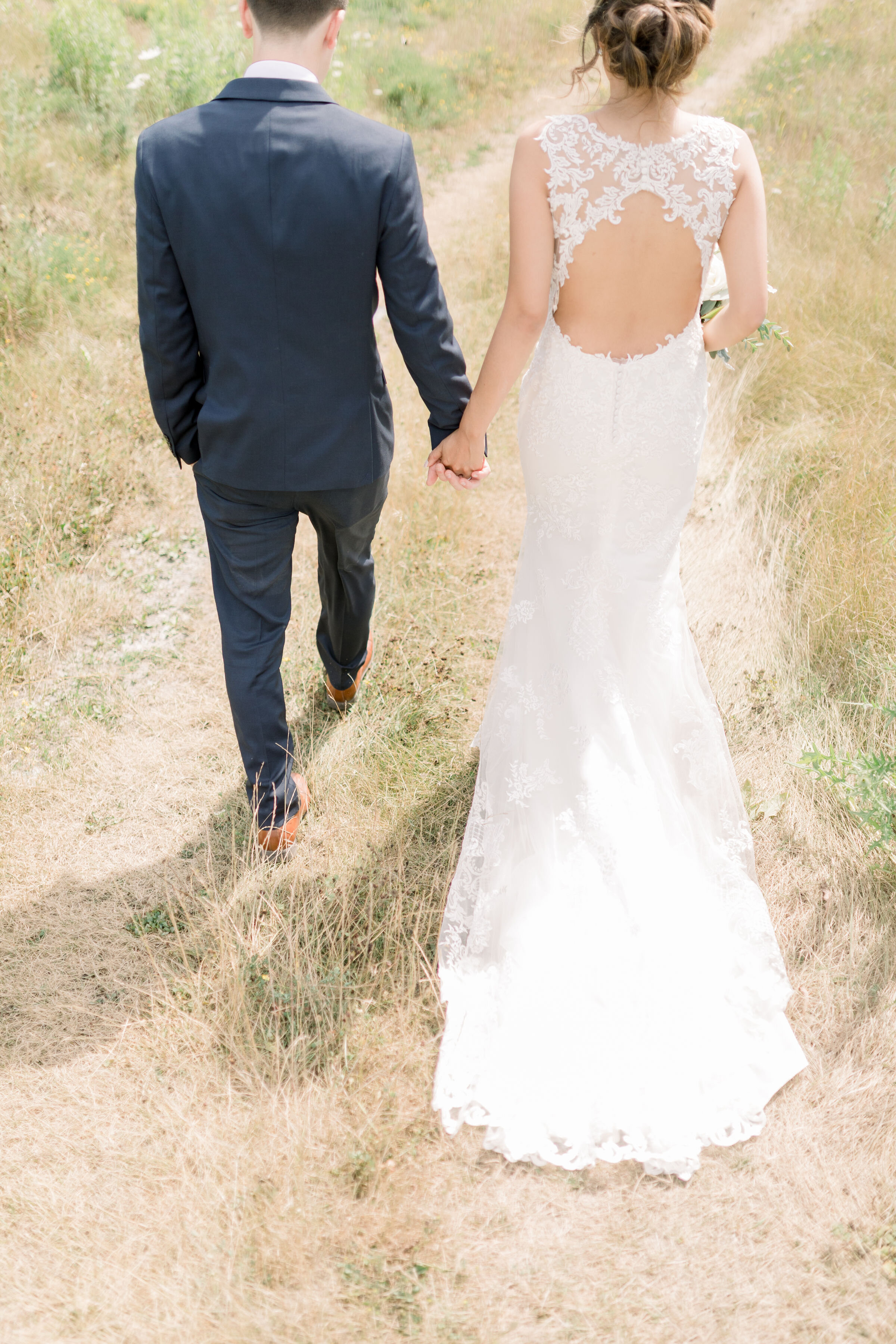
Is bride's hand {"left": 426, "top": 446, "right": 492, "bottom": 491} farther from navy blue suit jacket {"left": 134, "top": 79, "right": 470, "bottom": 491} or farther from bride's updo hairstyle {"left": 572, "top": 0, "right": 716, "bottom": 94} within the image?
bride's updo hairstyle {"left": 572, "top": 0, "right": 716, "bottom": 94}

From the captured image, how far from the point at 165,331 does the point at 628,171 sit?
3.90 feet

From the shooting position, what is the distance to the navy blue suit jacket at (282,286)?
2.10 metres

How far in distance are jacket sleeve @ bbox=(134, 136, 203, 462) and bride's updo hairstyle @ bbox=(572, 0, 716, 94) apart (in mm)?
1030

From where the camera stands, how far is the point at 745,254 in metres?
2.30

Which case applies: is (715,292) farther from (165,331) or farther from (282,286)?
(165,331)

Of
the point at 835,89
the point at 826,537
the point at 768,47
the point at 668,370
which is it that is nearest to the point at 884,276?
the point at 826,537

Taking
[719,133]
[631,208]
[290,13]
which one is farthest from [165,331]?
[719,133]

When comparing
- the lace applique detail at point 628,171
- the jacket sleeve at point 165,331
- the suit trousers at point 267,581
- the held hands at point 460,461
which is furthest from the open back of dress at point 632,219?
the jacket sleeve at point 165,331

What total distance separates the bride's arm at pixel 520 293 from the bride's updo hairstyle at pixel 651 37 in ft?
0.77

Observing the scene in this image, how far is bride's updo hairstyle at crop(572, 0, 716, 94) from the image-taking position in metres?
1.96

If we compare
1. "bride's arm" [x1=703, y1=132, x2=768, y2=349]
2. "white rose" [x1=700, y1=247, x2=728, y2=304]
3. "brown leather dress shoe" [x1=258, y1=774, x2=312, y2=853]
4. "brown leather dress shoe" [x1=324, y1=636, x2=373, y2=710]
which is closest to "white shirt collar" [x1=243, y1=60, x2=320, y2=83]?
"bride's arm" [x1=703, y1=132, x2=768, y2=349]

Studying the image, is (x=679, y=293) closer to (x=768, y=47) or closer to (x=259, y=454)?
(x=259, y=454)

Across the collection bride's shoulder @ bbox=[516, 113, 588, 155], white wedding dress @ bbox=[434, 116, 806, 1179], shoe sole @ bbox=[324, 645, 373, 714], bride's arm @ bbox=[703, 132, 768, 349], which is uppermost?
bride's shoulder @ bbox=[516, 113, 588, 155]

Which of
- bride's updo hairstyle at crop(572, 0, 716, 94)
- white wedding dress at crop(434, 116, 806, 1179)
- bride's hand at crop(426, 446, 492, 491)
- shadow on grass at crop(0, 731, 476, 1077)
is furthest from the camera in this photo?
bride's hand at crop(426, 446, 492, 491)
